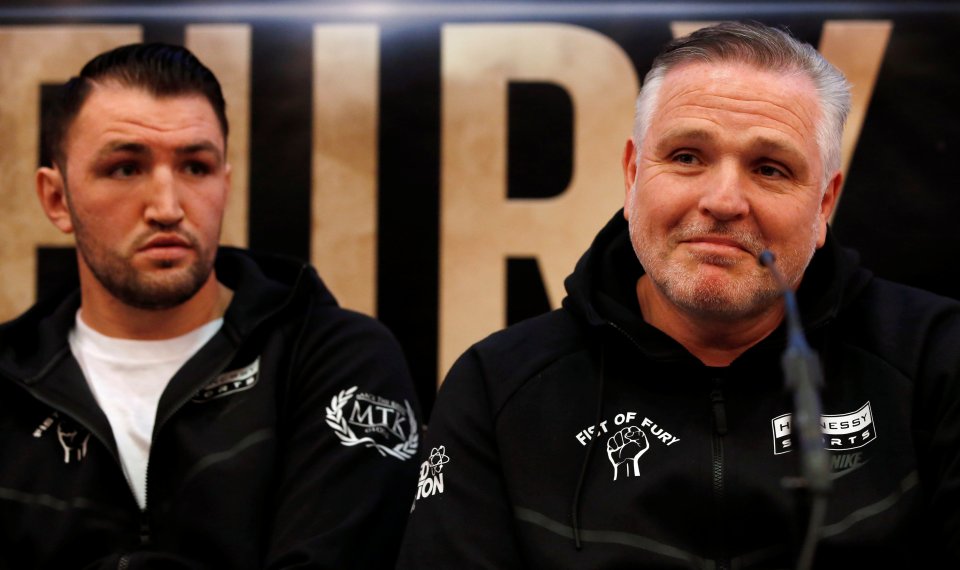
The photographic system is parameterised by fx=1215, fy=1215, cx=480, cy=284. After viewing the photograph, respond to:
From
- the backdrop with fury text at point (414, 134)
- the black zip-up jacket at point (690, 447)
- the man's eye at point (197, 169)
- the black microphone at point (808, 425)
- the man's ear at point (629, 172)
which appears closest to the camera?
the black microphone at point (808, 425)

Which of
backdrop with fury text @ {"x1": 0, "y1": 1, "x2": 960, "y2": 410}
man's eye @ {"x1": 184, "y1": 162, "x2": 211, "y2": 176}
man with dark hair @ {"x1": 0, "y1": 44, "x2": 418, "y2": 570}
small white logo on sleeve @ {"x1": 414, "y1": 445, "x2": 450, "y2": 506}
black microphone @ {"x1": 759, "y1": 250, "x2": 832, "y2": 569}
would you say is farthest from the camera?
backdrop with fury text @ {"x1": 0, "y1": 1, "x2": 960, "y2": 410}

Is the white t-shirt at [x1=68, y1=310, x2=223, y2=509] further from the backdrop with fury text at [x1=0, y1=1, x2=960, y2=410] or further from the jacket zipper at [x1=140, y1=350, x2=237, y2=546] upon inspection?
the backdrop with fury text at [x1=0, y1=1, x2=960, y2=410]

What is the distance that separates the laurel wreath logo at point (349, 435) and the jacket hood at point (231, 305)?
0.22 m

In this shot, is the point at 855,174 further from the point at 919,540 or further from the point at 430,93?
the point at 919,540

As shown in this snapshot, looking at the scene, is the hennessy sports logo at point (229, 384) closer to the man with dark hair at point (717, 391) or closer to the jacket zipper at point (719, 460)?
the man with dark hair at point (717, 391)

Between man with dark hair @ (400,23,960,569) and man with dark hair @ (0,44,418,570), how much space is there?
0.85ft

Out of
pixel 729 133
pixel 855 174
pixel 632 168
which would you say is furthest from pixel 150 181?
pixel 855 174

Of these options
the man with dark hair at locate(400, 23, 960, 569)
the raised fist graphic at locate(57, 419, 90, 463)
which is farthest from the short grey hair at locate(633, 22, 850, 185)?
the raised fist graphic at locate(57, 419, 90, 463)

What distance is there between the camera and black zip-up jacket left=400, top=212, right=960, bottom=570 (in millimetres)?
1815

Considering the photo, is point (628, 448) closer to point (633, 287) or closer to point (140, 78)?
point (633, 287)

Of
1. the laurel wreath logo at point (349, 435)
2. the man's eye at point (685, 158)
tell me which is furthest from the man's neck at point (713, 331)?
the laurel wreath logo at point (349, 435)

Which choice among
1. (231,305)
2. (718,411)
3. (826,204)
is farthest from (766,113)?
(231,305)

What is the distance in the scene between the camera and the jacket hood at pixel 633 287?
194cm


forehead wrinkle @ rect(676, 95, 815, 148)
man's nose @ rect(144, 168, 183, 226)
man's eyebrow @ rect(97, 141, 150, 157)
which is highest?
forehead wrinkle @ rect(676, 95, 815, 148)
